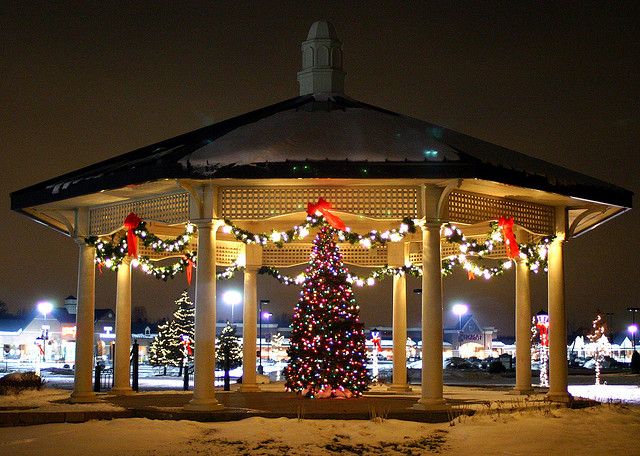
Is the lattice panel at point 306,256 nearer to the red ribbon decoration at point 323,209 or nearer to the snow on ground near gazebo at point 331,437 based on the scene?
the red ribbon decoration at point 323,209

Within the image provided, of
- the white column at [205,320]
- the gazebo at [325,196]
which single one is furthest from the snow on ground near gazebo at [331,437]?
the gazebo at [325,196]

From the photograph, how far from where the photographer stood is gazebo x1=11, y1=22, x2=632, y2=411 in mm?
19234

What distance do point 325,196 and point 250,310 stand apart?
8.74m

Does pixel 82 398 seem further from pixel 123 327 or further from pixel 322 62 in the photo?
pixel 322 62

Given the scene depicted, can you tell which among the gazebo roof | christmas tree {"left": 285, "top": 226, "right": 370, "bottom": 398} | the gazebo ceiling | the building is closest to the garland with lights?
the gazebo ceiling

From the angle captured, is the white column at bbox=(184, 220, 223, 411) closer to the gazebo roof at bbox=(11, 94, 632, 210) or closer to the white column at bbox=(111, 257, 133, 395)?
the gazebo roof at bbox=(11, 94, 632, 210)

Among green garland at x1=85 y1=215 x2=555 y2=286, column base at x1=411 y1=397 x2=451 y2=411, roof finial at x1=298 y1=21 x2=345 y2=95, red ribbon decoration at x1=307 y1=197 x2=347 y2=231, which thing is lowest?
column base at x1=411 y1=397 x2=451 y2=411

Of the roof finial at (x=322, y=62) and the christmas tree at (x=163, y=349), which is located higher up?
the roof finial at (x=322, y=62)

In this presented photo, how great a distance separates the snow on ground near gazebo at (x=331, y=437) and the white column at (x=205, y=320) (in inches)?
52.5

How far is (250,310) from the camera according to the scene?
28188 millimetres

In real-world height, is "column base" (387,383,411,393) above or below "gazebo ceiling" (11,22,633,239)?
below

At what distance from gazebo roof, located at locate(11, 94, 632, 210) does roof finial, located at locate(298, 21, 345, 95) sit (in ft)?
2.87

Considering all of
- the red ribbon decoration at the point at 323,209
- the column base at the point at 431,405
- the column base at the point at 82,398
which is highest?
the red ribbon decoration at the point at 323,209

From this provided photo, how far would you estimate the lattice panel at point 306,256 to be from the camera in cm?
2923
